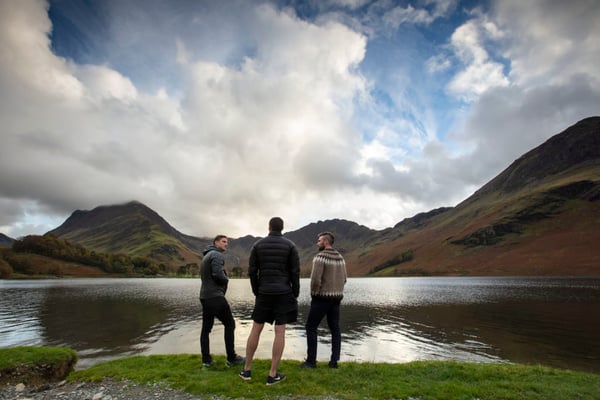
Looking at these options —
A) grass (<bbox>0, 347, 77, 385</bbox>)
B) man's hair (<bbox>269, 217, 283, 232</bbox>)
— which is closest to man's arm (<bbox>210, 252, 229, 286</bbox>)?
man's hair (<bbox>269, 217, 283, 232</bbox>)

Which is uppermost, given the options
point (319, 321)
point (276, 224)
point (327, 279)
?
point (276, 224)

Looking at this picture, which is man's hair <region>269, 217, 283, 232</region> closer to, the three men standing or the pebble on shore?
the three men standing

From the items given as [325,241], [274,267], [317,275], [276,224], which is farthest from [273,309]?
[325,241]

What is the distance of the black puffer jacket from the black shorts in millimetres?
182

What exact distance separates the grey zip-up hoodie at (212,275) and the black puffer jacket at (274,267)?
81.2 inches

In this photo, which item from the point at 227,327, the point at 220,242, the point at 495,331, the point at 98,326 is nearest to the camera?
the point at 227,327

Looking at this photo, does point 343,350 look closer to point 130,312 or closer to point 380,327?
point 380,327

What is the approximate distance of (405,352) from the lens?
23.8 metres

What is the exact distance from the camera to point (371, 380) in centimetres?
1029

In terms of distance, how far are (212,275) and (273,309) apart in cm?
300

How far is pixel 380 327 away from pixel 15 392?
30295mm

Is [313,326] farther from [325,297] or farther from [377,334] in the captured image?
[377,334]

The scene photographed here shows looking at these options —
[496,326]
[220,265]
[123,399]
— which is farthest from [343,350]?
[496,326]

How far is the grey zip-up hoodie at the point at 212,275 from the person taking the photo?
454 inches
